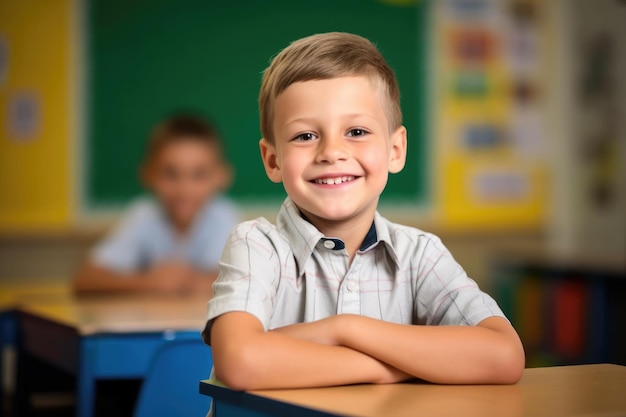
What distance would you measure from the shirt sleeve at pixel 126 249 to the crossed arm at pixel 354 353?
2204 mm

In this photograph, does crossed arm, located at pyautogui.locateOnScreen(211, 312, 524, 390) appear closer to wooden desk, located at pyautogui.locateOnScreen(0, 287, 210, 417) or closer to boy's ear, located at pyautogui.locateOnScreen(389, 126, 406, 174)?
boy's ear, located at pyautogui.locateOnScreen(389, 126, 406, 174)

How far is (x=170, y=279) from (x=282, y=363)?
6.29ft

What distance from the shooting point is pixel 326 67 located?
133 cm

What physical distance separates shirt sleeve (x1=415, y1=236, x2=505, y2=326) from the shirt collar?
5cm

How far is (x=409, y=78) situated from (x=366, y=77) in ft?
13.7

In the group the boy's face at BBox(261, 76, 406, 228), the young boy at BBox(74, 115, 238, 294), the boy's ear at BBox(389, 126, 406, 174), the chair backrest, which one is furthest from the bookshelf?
the boy's face at BBox(261, 76, 406, 228)

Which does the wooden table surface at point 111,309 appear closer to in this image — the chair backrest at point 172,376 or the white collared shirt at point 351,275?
the chair backrest at point 172,376

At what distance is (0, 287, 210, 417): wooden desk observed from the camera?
1.96 meters

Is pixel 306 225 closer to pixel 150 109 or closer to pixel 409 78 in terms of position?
pixel 150 109

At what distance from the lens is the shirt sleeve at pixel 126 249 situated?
11.1ft

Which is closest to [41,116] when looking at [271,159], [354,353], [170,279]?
[170,279]

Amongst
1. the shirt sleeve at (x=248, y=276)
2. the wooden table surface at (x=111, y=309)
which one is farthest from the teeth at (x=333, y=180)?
the wooden table surface at (x=111, y=309)

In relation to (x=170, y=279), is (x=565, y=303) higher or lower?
lower

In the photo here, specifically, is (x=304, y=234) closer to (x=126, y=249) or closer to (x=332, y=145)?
(x=332, y=145)
